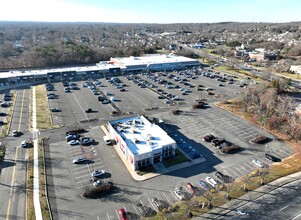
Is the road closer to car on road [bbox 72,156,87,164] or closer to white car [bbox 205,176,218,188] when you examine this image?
car on road [bbox 72,156,87,164]

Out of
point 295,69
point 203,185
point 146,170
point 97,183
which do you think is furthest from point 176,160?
point 295,69

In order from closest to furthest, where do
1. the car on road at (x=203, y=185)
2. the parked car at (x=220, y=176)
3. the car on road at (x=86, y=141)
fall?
the car on road at (x=203, y=185)
the parked car at (x=220, y=176)
the car on road at (x=86, y=141)

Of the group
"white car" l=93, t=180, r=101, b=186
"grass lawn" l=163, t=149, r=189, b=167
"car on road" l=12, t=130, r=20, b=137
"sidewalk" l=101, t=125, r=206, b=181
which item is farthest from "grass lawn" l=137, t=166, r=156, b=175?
"car on road" l=12, t=130, r=20, b=137

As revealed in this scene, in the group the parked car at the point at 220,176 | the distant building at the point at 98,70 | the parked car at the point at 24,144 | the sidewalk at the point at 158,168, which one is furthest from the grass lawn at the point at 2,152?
the distant building at the point at 98,70

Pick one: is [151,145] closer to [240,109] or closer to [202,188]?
[202,188]

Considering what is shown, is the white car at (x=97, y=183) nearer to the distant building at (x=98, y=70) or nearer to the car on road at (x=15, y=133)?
the car on road at (x=15, y=133)

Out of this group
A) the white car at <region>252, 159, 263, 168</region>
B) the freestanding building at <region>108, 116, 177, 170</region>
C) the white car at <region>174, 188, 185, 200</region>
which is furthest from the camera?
the white car at <region>252, 159, 263, 168</region>
